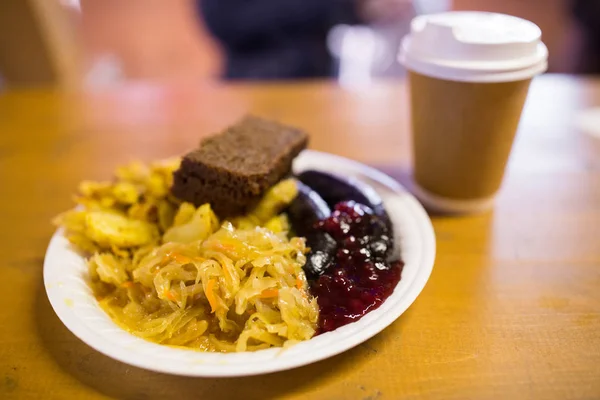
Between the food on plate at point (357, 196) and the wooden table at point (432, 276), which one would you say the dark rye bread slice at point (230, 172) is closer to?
the food on plate at point (357, 196)

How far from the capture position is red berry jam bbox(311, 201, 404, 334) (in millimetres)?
1202

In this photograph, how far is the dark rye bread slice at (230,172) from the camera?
1.45 metres

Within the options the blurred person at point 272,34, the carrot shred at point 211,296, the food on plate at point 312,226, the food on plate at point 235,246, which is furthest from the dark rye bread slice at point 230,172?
the blurred person at point 272,34

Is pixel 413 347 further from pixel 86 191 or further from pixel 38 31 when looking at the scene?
pixel 38 31

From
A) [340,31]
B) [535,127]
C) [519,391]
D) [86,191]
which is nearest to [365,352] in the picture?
[519,391]

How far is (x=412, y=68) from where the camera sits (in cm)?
158

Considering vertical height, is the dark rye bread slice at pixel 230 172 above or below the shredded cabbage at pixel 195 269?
above

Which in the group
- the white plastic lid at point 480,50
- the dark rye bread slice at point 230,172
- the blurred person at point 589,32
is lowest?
the blurred person at point 589,32

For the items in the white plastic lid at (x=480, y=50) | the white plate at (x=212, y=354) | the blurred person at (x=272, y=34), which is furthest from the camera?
the blurred person at (x=272, y=34)

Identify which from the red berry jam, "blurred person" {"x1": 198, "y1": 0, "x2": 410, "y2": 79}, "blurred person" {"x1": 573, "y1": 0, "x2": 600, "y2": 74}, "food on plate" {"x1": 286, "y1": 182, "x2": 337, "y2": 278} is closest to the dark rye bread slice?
"food on plate" {"x1": 286, "y1": 182, "x2": 337, "y2": 278}

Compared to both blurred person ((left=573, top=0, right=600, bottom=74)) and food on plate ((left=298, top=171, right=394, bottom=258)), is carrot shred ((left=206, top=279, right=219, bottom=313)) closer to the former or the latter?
food on plate ((left=298, top=171, right=394, bottom=258))

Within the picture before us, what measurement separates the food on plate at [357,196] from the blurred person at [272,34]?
6.68 feet

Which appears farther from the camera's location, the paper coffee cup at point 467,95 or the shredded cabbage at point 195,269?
the paper coffee cup at point 467,95

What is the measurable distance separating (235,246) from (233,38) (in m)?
2.64
